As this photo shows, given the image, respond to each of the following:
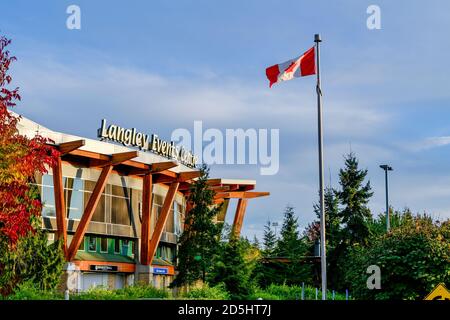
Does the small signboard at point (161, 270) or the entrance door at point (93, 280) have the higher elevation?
the small signboard at point (161, 270)

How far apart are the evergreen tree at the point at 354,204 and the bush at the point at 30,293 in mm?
29810

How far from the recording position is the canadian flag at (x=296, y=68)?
1078 inches

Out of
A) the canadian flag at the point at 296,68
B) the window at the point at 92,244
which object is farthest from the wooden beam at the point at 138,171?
the canadian flag at the point at 296,68

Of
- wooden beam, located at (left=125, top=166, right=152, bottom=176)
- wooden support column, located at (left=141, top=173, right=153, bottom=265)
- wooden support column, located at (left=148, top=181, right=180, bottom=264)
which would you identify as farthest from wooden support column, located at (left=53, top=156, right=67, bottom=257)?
wooden support column, located at (left=148, top=181, right=180, bottom=264)

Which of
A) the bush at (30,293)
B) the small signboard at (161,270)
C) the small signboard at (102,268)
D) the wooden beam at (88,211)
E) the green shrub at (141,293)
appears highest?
the wooden beam at (88,211)

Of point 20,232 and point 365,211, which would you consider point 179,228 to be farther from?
point 20,232

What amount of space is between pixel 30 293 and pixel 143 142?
25179mm

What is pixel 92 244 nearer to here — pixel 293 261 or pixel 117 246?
pixel 117 246

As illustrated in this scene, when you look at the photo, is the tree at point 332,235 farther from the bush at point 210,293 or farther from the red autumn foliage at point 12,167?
the red autumn foliage at point 12,167

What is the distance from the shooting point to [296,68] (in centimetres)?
2756

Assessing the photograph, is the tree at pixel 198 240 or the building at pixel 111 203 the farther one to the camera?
the building at pixel 111 203

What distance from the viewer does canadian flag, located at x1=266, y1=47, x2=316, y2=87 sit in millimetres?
27375

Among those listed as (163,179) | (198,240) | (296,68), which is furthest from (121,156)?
(296,68)

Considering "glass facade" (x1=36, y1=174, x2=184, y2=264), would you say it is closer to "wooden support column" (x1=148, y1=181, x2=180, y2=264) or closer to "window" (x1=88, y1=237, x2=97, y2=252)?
"window" (x1=88, y1=237, x2=97, y2=252)
